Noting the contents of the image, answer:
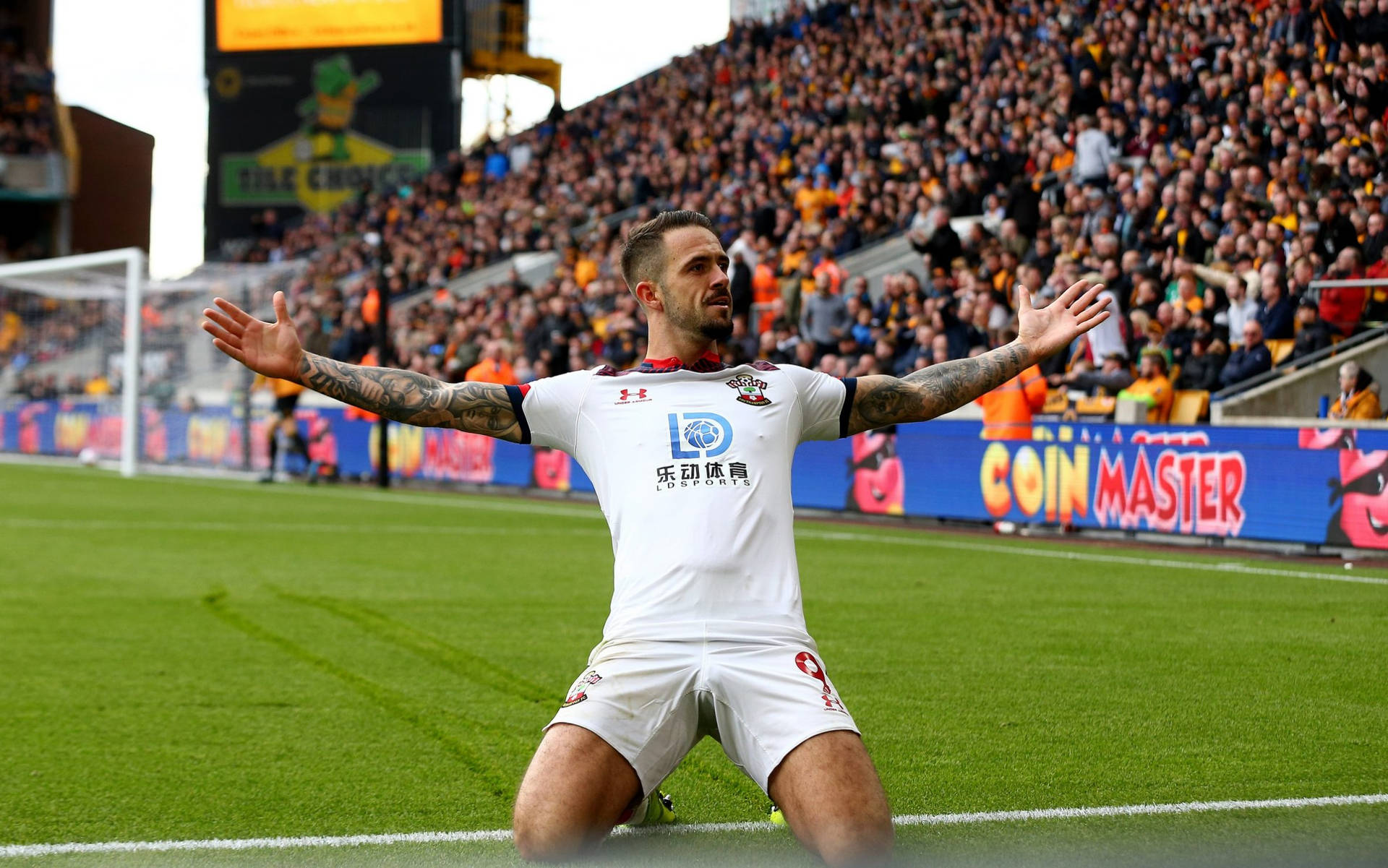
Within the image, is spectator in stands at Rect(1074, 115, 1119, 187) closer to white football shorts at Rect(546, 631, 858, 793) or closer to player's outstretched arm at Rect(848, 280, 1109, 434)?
player's outstretched arm at Rect(848, 280, 1109, 434)

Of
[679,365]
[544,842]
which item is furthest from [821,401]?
[544,842]

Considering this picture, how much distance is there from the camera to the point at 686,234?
4.68 metres

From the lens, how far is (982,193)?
21469mm

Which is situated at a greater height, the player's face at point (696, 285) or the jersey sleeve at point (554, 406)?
the player's face at point (696, 285)

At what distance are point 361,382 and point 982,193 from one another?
698 inches

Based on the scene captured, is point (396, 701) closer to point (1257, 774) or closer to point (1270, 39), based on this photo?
point (1257, 774)

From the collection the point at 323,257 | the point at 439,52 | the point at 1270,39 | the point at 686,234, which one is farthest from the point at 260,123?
the point at 686,234

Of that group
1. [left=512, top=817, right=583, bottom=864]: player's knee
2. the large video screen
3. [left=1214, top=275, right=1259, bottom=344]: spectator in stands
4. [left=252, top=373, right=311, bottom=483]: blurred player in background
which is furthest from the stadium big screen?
[left=512, top=817, right=583, bottom=864]: player's knee

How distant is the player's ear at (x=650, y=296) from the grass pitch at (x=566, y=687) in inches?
62.9

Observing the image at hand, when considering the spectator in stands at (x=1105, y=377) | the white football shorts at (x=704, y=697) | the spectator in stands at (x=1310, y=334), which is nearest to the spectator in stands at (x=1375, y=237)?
the spectator in stands at (x=1310, y=334)

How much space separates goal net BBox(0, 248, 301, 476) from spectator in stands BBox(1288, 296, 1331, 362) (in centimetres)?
1790

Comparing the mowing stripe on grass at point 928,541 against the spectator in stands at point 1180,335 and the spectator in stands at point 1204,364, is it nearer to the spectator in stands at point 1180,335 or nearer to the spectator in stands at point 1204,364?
the spectator in stands at point 1204,364

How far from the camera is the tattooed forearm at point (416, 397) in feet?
15.4

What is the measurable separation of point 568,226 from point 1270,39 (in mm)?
16839
